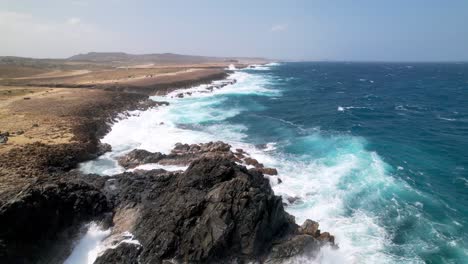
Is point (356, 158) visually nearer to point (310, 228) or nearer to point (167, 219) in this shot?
point (310, 228)

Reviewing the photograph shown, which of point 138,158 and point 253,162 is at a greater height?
point 138,158

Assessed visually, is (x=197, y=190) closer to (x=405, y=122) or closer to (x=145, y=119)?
(x=145, y=119)

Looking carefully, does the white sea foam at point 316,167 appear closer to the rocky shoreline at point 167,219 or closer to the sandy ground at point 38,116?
the rocky shoreline at point 167,219

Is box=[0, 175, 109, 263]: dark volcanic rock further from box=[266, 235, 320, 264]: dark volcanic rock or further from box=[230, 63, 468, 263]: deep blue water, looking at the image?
box=[230, 63, 468, 263]: deep blue water

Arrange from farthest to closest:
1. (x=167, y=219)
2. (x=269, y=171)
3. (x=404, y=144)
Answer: (x=404, y=144)
(x=269, y=171)
(x=167, y=219)

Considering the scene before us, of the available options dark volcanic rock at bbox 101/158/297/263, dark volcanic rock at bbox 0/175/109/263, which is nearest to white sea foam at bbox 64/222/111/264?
dark volcanic rock at bbox 0/175/109/263

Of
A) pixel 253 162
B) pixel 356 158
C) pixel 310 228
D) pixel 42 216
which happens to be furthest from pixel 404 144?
pixel 42 216

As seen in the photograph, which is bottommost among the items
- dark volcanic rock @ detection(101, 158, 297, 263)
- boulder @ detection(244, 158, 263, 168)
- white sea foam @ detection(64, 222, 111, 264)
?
white sea foam @ detection(64, 222, 111, 264)
